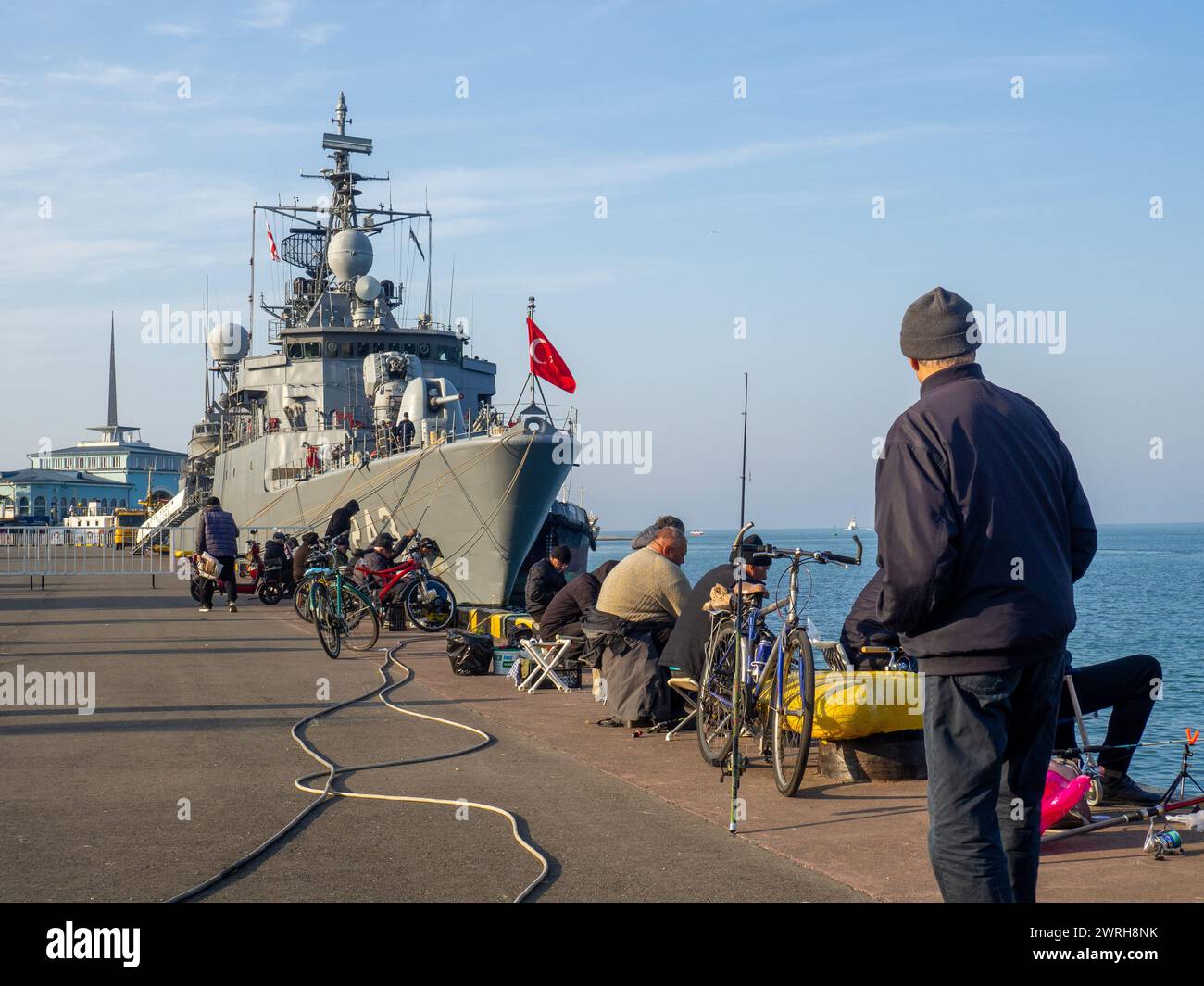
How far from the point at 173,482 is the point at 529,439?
442 ft

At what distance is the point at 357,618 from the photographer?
1445 centimetres

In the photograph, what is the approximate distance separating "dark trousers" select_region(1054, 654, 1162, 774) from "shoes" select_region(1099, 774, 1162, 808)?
60mm

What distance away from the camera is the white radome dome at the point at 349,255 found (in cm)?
4181

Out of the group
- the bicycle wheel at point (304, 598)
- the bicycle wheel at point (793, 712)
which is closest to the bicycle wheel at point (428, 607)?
the bicycle wheel at point (304, 598)

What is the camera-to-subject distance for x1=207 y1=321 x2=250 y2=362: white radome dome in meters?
53.3

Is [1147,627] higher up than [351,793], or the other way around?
[351,793]

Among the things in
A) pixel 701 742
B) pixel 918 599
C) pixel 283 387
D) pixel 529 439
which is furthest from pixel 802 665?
pixel 283 387

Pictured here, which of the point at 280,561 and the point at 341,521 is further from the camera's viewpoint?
the point at 280,561

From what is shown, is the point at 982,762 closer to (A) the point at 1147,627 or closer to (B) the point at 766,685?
(B) the point at 766,685

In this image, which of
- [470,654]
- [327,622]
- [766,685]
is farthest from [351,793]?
[327,622]

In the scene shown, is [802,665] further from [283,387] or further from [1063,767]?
[283,387]

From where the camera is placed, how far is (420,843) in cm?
557

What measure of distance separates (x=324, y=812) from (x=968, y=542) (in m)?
3.85
